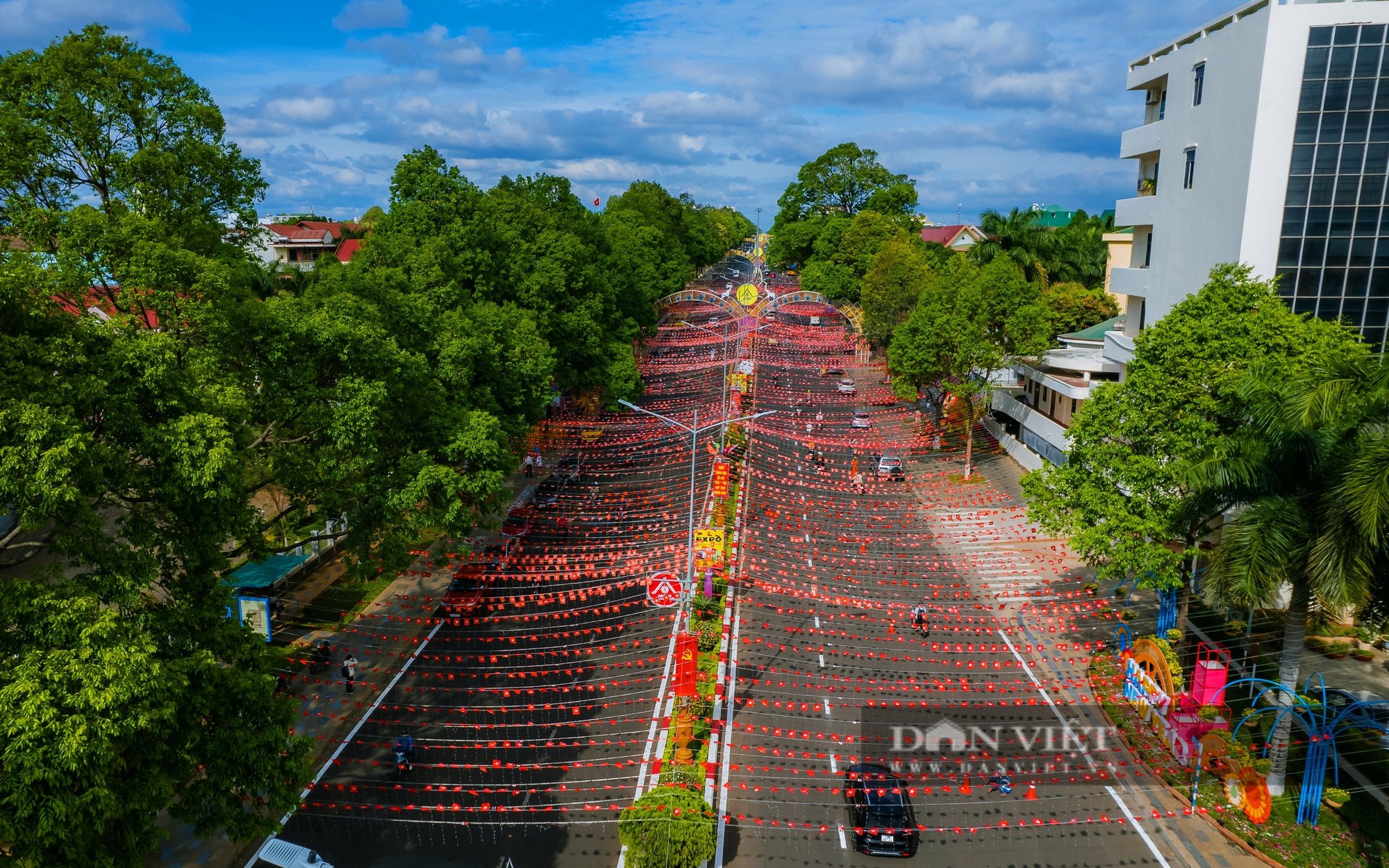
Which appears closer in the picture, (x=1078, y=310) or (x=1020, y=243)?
(x=1078, y=310)

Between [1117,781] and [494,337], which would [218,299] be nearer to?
[494,337]

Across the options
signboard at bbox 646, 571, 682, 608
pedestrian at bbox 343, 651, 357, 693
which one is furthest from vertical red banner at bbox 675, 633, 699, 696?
pedestrian at bbox 343, 651, 357, 693

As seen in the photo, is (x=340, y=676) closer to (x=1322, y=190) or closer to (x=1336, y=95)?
(x=1322, y=190)

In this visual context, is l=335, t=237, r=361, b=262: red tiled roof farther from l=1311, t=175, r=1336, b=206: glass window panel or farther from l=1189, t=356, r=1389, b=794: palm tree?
l=1189, t=356, r=1389, b=794: palm tree

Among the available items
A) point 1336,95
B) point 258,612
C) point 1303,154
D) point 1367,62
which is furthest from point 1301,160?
point 258,612

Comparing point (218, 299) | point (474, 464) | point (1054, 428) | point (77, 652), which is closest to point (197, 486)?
point (77, 652)
